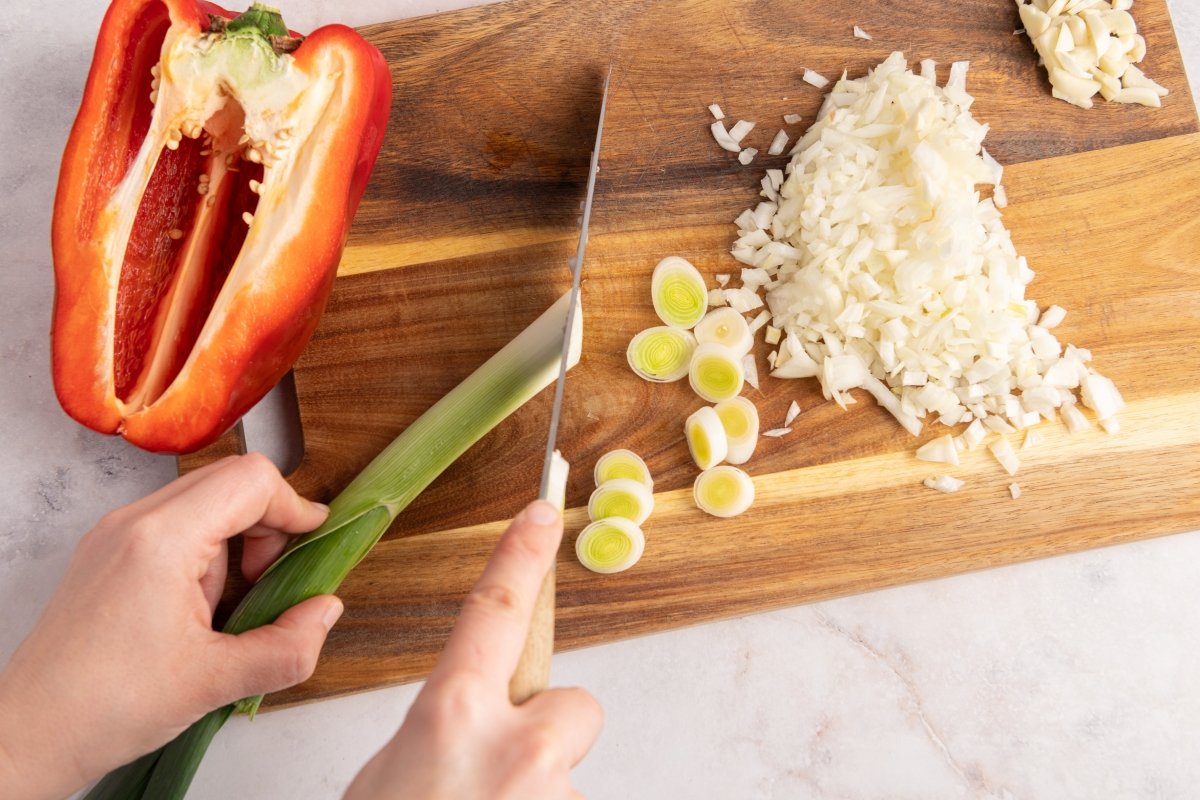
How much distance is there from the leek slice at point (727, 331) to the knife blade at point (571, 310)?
0.70 ft

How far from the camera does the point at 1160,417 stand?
1.41 metres

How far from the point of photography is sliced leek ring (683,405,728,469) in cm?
136

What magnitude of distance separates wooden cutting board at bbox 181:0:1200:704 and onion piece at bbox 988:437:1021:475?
0.01 meters

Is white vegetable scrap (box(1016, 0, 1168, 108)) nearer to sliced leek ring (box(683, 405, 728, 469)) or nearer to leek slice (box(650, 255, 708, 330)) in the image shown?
leek slice (box(650, 255, 708, 330))

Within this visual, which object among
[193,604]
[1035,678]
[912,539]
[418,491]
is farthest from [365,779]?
[1035,678]

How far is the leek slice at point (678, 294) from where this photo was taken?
142cm

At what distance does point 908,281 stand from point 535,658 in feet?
2.54

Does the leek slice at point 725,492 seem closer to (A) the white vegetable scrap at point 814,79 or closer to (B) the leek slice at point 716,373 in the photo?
(B) the leek slice at point 716,373

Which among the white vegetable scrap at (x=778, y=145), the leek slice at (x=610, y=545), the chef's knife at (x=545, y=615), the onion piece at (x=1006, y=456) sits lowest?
the onion piece at (x=1006, y=456)

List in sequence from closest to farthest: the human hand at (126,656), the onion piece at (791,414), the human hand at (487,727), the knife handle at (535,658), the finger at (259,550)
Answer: the human hand at (487,727), the knife handle at (535,658), the human hand at (126,656), the finger at (259,550), the onion piece at (791,414)

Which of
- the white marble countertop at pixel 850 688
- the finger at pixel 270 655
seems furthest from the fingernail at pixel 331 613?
the white marble countertop at pixel 850 688

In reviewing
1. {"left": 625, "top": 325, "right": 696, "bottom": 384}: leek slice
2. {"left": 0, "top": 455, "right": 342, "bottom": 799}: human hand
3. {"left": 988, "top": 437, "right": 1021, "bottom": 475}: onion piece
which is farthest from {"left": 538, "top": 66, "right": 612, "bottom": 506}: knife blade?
{"left": 988, "top": 437, "right": 1021, "bottom": 475}: onion piece

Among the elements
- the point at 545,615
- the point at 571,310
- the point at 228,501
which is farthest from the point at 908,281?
the point at 228,501

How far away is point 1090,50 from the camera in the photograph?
4.83 feet
